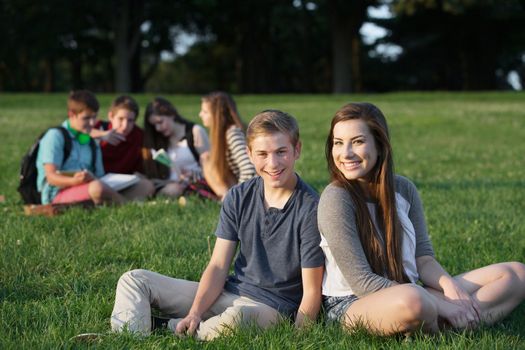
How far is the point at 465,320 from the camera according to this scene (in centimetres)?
418

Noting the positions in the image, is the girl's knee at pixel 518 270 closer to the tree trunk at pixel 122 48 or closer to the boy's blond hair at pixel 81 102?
the boy's blond hair at pixel 81 102

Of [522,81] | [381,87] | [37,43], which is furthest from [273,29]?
[522,81]

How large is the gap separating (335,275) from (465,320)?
0.71m

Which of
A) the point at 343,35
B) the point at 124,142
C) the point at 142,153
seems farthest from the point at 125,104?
the point at 343,35

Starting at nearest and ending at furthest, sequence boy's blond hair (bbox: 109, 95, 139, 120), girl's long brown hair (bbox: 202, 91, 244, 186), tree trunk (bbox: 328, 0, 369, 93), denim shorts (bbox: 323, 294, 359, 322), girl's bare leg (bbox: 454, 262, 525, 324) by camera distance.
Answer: denim shorts (bbox: 323, 294, 359, 322)
girl's bare leg (bbox: 454, 262, 525, 324)
girl's long brown hair (bbox: 202, 91, 244, 186)
boy's blond hair (bbox: 109, 95, 139, 120)
tree trunk (bbox: 328, 0, 369, 93)

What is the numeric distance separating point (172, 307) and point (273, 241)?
0.71 metres

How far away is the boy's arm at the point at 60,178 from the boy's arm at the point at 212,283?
373 cm

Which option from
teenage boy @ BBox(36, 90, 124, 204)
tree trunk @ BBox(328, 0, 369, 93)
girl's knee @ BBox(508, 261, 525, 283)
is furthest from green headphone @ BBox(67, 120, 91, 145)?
tree trunk @ BBox(328, 0, 369, 93)

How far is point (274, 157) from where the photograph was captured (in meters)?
4.32

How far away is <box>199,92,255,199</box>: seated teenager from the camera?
805 cm

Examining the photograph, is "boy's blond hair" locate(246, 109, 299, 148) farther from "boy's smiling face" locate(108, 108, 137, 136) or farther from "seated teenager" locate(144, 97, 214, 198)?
"boy's smiling face" locate(108, 108, 137, 136)

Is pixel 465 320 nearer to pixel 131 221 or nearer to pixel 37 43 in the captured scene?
pixel 131 221

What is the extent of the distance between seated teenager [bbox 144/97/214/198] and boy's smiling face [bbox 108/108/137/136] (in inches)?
7.6

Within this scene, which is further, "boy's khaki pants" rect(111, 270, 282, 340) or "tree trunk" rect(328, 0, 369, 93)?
"tree trunk" rect(328, 0, 369, 93)
